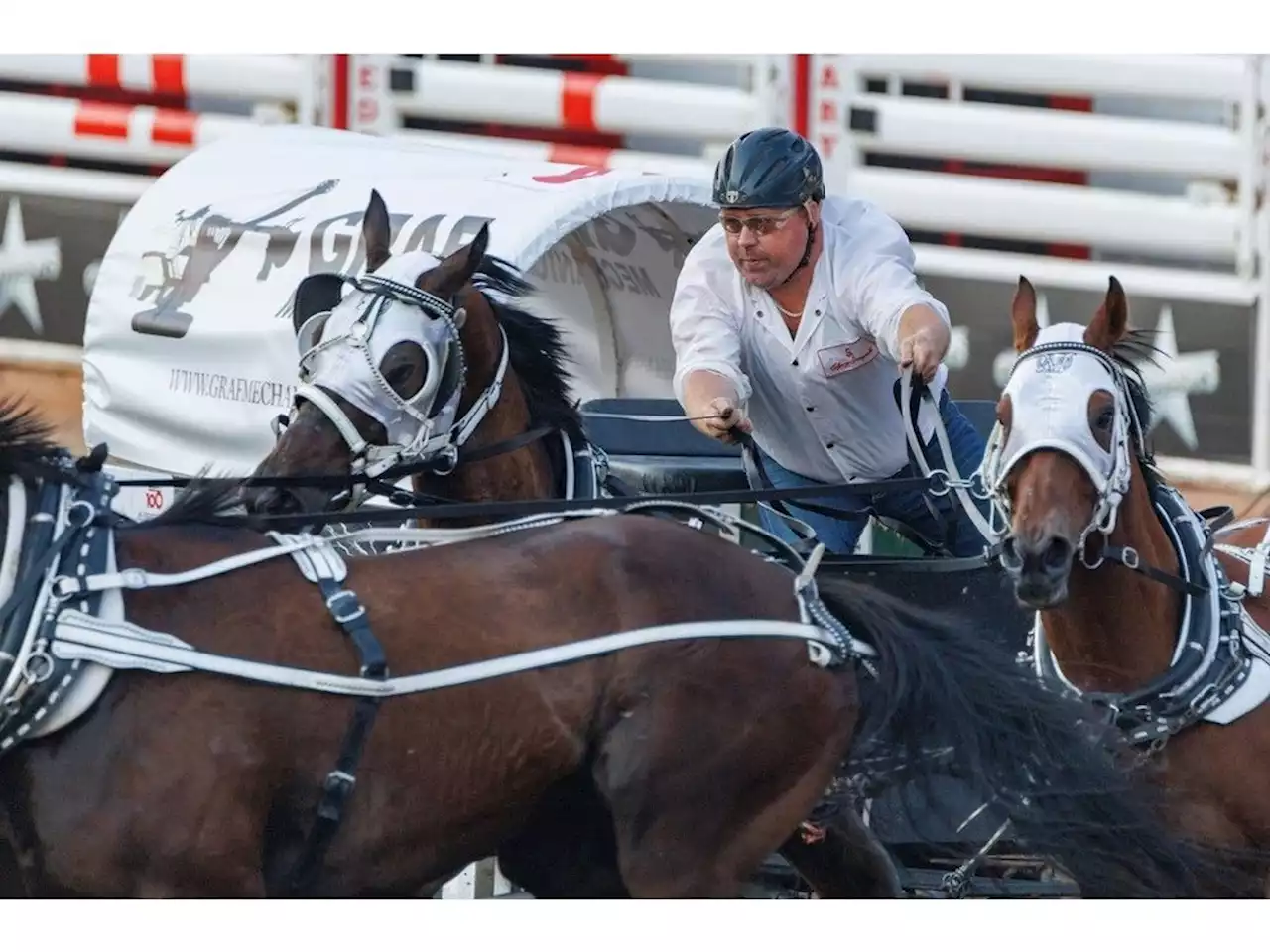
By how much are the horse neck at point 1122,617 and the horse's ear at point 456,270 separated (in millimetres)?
1340

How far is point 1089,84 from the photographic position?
8.34 meters

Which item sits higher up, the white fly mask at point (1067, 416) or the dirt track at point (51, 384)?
the white fly mask at point (1067, 416)

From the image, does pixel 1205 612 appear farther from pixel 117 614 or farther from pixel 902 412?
pixel 117 614

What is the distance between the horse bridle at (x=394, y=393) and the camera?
4215 mm

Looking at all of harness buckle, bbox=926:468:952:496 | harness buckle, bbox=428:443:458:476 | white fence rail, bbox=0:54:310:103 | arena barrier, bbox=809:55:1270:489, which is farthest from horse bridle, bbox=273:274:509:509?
white fence rail, bbox=0:54:310:103

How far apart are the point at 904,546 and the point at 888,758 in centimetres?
216

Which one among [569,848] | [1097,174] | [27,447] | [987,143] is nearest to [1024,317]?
[569,848]

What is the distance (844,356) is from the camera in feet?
15.1

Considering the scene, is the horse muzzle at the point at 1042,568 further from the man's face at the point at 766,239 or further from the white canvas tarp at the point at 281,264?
the white canvas tarp at the point at 281,264

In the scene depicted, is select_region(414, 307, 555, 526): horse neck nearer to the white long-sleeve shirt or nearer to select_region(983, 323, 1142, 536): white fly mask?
the white long-sleeve shirt

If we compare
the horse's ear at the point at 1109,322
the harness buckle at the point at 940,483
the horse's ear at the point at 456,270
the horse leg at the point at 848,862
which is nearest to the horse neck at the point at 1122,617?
the horse's ear at the point at 1109,322

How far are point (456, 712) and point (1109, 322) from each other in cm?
142

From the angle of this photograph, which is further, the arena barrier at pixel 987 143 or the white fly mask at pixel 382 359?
the arena barrier at pixel 987 143
